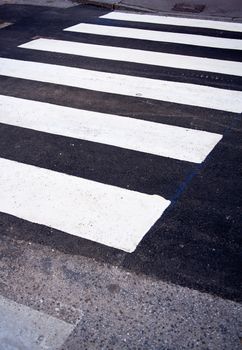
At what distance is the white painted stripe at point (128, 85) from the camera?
22.7 ft

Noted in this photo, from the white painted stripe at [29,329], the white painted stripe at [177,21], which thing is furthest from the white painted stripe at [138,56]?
the white painted stripe at [29,329]

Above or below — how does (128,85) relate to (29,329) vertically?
above

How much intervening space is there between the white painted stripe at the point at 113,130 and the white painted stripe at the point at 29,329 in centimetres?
272

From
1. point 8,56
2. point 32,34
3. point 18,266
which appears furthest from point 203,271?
point 32,34

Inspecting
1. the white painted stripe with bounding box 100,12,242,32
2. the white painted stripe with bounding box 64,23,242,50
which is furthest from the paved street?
the white painted stripe with bounding box 100,12,242,32

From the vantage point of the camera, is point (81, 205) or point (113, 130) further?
point (113, 130)

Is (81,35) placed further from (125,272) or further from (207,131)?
(125,272)

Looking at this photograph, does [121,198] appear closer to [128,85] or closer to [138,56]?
[128,85]

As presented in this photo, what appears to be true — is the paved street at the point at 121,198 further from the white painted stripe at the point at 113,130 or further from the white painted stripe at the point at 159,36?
the white painted stripe at the point at 159,36

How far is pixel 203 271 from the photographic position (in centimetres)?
385

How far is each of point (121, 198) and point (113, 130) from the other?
5.20 feet

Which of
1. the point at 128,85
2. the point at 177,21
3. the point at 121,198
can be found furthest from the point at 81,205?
the point at 177,21

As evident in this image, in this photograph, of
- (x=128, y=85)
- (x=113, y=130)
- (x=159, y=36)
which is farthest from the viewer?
(x=159, y=36)

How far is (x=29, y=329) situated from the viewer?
3.39 metres
